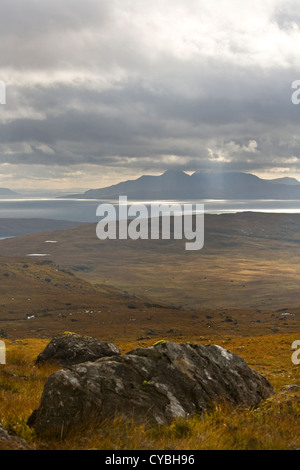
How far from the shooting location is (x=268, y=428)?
839cm

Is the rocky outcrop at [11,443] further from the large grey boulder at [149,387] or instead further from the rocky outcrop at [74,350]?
the rocky outcrop at [74,350]

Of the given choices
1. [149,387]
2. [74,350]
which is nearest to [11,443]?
[149,387]

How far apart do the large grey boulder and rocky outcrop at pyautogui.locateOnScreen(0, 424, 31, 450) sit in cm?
82

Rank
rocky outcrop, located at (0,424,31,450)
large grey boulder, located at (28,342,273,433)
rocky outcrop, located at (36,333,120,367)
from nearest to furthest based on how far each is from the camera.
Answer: rocky outcrop, located at (0,424,31,450)
large grey boulder, located at (28,342,273,433)
rocky outcrop, located at (36,333,120,367)

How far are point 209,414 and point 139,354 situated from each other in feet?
7.97

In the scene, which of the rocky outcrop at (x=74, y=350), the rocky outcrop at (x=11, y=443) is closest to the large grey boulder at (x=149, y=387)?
the rocky outcrop at (x=11, y=443)

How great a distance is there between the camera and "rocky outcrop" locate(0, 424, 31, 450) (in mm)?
6669

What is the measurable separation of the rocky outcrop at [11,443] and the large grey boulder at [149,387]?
82 cm

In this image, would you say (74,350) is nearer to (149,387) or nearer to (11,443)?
(149,387)

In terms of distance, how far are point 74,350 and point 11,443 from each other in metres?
14.8

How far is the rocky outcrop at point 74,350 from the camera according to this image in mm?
20609

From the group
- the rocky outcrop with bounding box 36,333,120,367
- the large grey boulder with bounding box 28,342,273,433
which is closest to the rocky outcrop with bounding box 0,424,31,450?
the large grey boulder with bounding box 28,342,273,433

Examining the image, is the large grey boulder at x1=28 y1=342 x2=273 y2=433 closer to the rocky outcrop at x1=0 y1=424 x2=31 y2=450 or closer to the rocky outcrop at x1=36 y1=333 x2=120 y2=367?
the rocky outcrop at x1=0 y1=424 x2=31 y2=450
